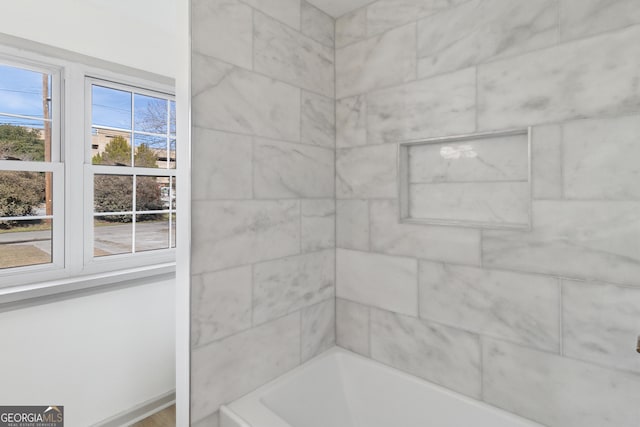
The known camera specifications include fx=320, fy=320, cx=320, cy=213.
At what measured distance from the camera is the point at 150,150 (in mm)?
2520

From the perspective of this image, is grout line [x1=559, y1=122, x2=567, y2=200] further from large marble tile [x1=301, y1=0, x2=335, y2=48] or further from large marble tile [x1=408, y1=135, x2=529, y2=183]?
large marble tile [x1=301, y1=0, x2=335, y2=48]

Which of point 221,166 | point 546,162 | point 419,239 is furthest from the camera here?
point 419,239

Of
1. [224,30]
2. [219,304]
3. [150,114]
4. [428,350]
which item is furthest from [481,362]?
[150,114]

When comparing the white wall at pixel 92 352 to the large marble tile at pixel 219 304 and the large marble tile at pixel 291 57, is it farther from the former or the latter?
the large marble tile at pixel 291 57

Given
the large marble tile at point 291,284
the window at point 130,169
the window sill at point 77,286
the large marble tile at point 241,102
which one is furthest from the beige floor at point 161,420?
the large marble tile at point 241,102

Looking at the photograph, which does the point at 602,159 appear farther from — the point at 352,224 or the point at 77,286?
the point at 77,286

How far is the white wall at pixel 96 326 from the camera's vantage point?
1781 mm

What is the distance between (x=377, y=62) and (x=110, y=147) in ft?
6.32

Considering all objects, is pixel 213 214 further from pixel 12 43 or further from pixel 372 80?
pixel 12 43

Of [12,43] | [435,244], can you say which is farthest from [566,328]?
[12,43]

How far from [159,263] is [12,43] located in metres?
1.59

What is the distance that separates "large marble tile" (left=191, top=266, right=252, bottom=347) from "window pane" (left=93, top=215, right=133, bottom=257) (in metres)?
1.35

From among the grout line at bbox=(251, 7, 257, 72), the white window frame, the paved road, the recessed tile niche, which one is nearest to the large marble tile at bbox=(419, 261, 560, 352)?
the recessed tile niche

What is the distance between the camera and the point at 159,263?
2.48m
